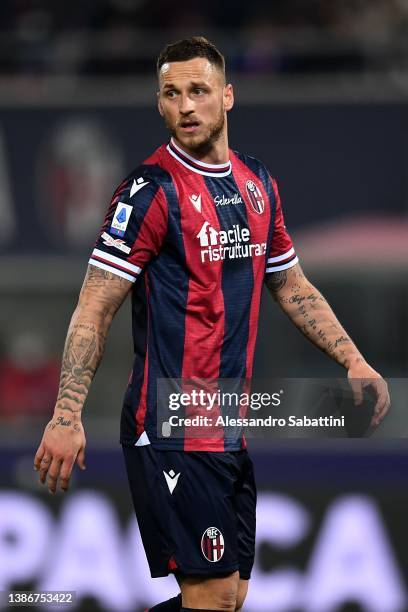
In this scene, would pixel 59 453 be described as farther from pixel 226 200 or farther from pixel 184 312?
pixel 226 200

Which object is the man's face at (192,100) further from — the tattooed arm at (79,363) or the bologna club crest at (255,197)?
the tattooed arm at (79,363)

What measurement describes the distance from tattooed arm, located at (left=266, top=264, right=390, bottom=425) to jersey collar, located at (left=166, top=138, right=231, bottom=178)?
53cm

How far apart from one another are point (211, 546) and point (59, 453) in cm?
67

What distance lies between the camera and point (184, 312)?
4.72m

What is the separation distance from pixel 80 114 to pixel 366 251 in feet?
9.94

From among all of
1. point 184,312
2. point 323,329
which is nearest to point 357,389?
point 323,329

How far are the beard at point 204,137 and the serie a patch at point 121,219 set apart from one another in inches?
12.2

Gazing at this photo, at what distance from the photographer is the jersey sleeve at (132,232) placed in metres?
4.62

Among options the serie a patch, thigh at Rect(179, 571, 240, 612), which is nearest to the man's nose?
the serie a patch

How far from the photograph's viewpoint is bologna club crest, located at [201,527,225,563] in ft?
15.4

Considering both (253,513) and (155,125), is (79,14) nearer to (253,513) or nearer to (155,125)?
(155,125)

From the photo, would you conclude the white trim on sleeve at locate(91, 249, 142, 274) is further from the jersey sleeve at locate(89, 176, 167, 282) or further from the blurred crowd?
the blurred crowd

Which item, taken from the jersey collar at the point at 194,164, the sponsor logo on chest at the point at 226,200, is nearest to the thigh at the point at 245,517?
the sponsor logo on chest at the point at 226,200

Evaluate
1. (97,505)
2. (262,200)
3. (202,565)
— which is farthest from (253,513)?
(97,505)
